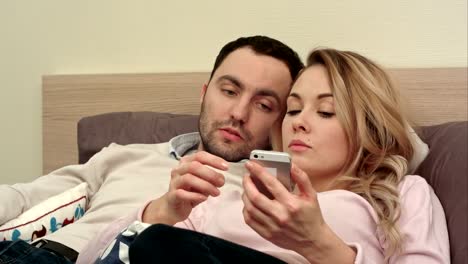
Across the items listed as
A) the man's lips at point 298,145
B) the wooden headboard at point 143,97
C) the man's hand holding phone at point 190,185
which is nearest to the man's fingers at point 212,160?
the man's hand holding phone at point 190,185

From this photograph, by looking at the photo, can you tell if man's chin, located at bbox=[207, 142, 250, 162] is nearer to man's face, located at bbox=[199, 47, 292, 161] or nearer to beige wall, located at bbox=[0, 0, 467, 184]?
man's face, located at bbox=[199, 47, 292, 161]

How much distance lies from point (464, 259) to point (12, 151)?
1.61m

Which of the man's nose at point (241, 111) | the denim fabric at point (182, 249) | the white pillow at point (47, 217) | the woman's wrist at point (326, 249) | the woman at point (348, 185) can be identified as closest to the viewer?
the denim fabric at point (182, 249)

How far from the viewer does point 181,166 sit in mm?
833

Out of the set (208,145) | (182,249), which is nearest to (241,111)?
(208,145)

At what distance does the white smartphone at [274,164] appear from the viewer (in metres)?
0.70

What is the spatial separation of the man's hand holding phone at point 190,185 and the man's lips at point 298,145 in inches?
8.9

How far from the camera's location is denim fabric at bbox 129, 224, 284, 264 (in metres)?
0.62

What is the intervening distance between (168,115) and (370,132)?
0.65m

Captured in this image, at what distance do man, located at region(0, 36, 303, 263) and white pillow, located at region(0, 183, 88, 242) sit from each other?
0.11 ft

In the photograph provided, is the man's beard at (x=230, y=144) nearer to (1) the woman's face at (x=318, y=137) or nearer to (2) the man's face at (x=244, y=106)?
(2) the man's face at (x=244, y=106)

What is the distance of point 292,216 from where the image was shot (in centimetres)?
69

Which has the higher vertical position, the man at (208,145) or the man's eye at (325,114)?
the man's eye at (325,114)

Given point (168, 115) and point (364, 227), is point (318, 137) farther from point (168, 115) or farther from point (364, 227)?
point (168, 115)
